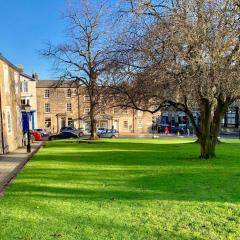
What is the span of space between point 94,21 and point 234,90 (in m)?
28.3

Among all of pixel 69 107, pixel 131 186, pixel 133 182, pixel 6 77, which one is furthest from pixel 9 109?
pixel 69 107

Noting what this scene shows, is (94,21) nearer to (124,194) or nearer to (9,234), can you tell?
(124,194)

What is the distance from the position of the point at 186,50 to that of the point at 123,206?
7.76 metres

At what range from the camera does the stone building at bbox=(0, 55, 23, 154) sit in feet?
75.5

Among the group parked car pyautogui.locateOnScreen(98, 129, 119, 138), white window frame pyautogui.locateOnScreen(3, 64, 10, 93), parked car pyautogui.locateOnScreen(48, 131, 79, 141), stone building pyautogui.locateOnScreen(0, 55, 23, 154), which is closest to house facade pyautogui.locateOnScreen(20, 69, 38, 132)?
parked car pyautogui.locateOnScreen(98, 129, 119, 138)

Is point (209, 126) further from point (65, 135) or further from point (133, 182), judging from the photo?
point (65, 135)

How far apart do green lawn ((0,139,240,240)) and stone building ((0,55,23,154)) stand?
1170 centimetres

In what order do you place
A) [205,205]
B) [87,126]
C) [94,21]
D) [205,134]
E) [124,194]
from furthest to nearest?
[87,126], [94,21], [205,134], [124,194], [205,205]

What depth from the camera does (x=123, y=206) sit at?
24.4 feet

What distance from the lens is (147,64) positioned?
14492 millimetres

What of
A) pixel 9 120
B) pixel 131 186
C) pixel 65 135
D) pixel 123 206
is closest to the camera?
pixel 123 206

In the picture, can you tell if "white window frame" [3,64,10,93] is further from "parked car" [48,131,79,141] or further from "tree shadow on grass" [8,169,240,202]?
"parked car" [48,131,79,141]

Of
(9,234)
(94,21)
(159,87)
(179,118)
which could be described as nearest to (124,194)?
(9,234)

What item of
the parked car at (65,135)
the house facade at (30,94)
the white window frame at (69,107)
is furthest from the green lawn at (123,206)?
the white window frame at (69,107)
